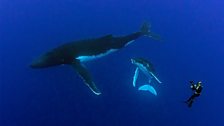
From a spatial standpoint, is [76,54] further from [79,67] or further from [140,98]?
[140,98]

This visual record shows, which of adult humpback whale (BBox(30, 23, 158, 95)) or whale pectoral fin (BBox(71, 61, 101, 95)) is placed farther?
adult humpback whale (BBox(30, 23, 158, 95))

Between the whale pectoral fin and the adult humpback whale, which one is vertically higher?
the adult humpback whale

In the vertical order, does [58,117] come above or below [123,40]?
below

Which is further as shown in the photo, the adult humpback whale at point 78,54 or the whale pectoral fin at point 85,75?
the adult humpback whale at point 78,54

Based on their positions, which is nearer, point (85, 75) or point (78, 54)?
point (85, 75)

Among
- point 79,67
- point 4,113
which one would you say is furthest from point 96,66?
point 4,113

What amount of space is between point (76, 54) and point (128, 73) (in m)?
3.66

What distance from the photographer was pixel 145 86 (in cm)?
1795

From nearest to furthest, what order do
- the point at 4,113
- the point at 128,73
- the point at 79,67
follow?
the point at 79,67 < the point at 4,113 < the point at 128,73

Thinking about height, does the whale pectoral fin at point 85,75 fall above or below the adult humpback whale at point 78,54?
below

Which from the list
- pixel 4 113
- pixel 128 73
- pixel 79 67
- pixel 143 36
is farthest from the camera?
pixel 143 36

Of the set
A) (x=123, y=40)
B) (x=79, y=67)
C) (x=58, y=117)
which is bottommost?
(x=58, y=117)

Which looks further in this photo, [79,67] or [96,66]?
[96,66]

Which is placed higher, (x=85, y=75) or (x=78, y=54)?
(x=78, y=54)
